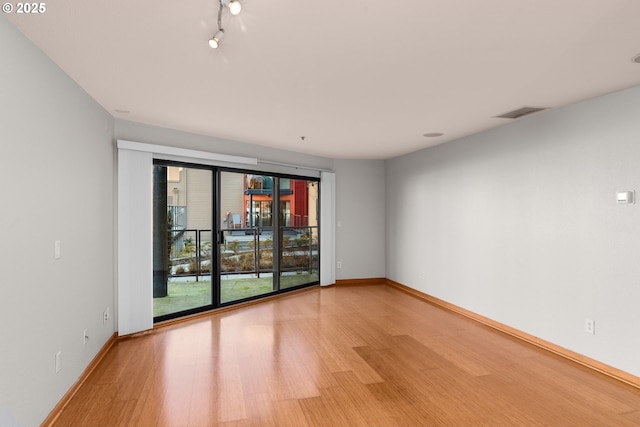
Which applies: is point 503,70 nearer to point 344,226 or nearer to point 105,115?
point 105,115

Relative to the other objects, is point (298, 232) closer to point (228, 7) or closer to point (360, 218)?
point (360, 218)

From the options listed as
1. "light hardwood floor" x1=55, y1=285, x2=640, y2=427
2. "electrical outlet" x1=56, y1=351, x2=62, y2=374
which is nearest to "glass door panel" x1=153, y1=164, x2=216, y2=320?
"light hardwood floor" x1=55, y1=285, x2=640, y2=427

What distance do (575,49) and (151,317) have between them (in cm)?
460

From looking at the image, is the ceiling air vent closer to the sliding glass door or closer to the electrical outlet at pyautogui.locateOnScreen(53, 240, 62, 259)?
the sliding glass door

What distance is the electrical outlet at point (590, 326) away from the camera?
318cm

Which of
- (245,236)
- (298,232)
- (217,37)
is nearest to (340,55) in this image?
(217,37)

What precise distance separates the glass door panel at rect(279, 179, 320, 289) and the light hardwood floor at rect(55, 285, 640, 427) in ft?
5.74

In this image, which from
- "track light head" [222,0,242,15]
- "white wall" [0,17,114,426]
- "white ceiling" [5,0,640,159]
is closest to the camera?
Result: "track light head" [222,0,242,15]

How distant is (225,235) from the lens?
4.98 meters

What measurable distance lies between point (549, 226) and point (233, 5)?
3609 mm

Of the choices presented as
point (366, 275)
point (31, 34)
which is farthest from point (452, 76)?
point (366, 275)

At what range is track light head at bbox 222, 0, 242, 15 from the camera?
162cm

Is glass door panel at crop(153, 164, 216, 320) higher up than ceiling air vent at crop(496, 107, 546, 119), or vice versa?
ceiling air vent at crop(496, 107, 546, 119)

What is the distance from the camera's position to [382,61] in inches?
92.0
